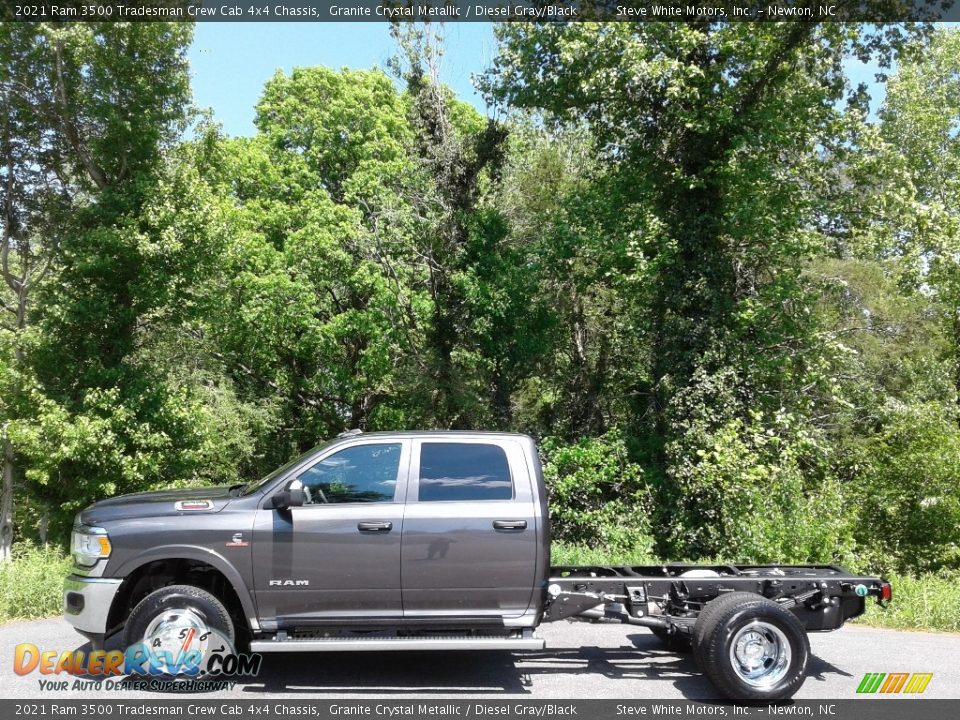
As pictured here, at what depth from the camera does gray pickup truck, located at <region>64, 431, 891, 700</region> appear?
6254 mm

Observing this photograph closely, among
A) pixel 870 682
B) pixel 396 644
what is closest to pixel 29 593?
pixel 396 644

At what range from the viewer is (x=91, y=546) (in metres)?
6.44

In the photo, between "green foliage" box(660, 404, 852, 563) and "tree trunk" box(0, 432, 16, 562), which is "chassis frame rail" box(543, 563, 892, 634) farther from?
"tree trunk" box(0, 432, 16, 562)

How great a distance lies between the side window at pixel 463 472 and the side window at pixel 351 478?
27 cm

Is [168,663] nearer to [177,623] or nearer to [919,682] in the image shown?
[177,623]

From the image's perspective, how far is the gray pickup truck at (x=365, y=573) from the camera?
6254 mm

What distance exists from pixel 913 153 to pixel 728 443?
613 inches

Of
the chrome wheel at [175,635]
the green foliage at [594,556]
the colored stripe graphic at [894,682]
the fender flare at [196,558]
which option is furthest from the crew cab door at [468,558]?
the green foliage at [594,556]

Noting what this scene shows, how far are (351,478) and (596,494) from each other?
38.9 ft

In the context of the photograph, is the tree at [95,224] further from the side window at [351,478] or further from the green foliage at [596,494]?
the side window at [351,478]

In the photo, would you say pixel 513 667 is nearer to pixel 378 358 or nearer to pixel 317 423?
pixel 378 358

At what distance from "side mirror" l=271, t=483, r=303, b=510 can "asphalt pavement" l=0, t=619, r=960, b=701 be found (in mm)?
1426

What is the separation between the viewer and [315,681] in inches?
258

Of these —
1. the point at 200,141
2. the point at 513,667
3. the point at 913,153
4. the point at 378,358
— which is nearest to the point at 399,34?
the point at 200,141
